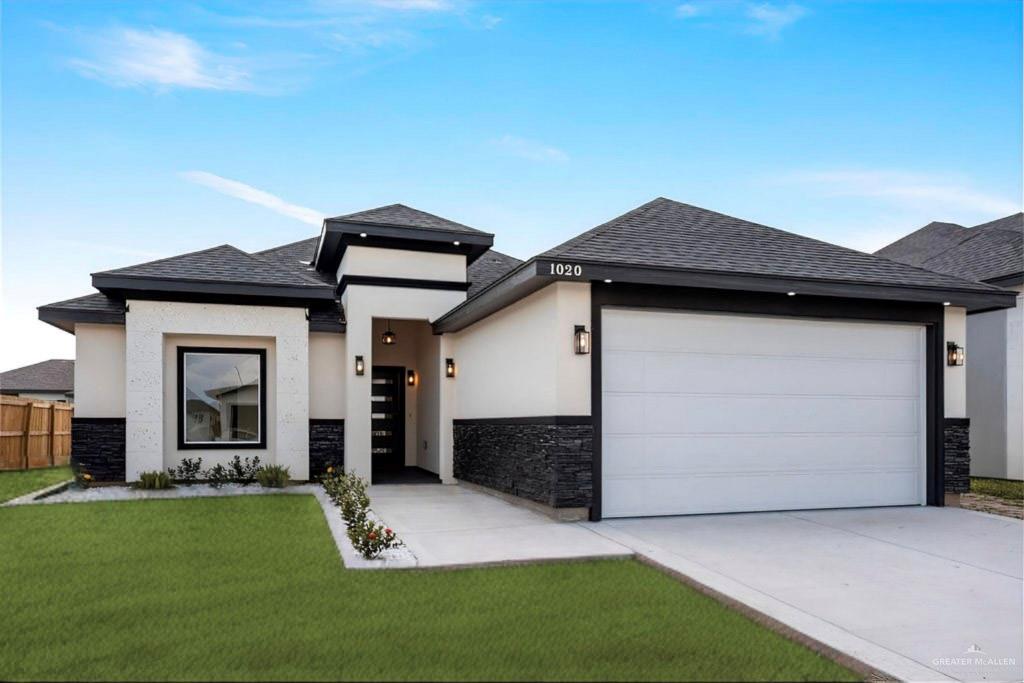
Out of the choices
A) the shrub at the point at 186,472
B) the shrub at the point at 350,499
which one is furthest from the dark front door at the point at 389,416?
the shrub at the point at 350,499

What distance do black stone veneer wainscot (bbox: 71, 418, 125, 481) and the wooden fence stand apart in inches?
167

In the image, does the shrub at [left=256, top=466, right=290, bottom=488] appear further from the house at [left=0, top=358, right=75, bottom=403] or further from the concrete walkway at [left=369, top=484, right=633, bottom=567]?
the house at [left=0, top=358, right=75, bottom=403]

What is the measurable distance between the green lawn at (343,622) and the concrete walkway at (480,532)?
0.37 m

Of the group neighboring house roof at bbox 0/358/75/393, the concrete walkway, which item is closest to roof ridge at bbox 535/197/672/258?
the concrete walkway

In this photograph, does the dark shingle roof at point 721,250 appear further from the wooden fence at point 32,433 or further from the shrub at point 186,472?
the wooden fence at point 32,433

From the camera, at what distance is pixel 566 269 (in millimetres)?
7902

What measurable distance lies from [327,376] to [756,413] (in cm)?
743

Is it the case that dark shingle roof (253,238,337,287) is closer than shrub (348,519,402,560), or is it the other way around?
shrub (348,519,402,560)

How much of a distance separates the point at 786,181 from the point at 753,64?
11.2 ft

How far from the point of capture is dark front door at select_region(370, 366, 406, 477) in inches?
627

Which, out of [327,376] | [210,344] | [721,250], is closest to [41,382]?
[210,344]

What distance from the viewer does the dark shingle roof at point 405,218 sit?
1285 cm

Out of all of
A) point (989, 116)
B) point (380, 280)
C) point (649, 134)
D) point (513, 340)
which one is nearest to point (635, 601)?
point (513, 340)

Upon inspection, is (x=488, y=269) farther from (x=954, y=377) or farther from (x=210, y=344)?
(x=954, y=377)
